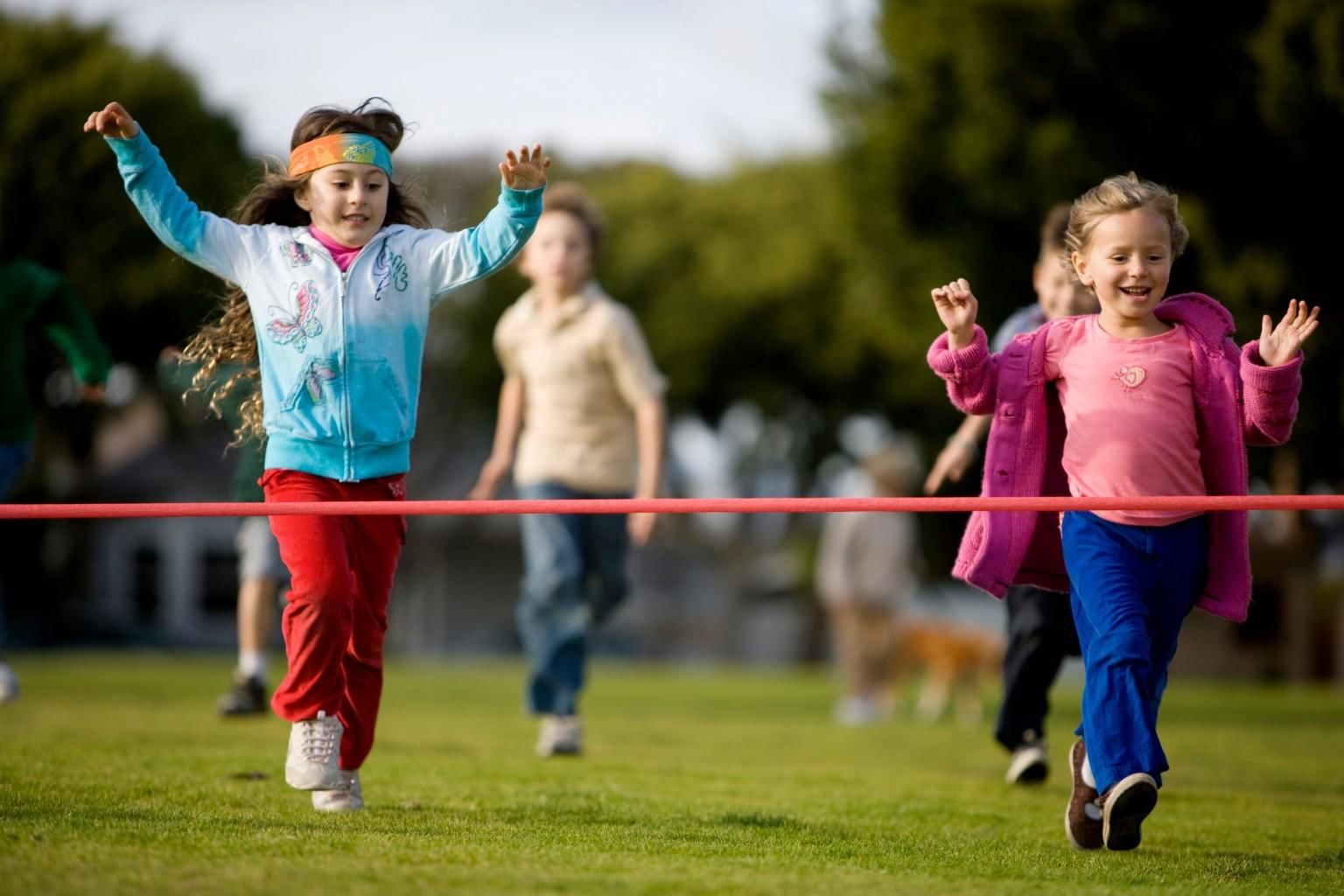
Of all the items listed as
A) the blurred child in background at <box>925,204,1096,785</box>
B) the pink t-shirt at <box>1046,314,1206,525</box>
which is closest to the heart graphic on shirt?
the pink t-shirt at <box>1046,314,1206,525</box>

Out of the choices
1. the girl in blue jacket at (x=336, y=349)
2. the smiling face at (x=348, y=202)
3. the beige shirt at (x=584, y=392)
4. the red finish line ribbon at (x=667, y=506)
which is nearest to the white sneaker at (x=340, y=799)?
the girl in blue jacket at (x=336, y=349)

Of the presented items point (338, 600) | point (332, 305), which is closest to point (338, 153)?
point (332, 305)

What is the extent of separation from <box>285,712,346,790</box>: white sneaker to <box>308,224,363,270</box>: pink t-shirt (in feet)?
4.46

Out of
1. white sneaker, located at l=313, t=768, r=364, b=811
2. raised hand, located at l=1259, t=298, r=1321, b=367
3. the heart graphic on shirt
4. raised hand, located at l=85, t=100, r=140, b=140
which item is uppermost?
raised hand, located at l=85, t=100, r=140, b=140

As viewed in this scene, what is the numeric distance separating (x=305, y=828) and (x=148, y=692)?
1046 cm

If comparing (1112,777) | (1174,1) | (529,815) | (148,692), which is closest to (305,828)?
(529,815)

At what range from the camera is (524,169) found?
5.02 meters

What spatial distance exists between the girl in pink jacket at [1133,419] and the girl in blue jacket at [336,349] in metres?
1.58

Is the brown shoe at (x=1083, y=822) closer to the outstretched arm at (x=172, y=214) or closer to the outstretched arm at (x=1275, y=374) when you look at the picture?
the outstretched arm at (x=1275, y=374)

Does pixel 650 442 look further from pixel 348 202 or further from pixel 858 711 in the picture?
pixel 858 711

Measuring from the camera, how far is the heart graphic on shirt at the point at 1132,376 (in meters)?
4.95

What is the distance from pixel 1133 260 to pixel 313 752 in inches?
110

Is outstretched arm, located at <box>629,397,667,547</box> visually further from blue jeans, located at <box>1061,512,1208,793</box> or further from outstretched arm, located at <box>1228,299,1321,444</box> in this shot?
outstretched arm, located at <box>1228,299,1321,444</box>

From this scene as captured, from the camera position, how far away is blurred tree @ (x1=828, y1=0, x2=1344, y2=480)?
50.8 ft
